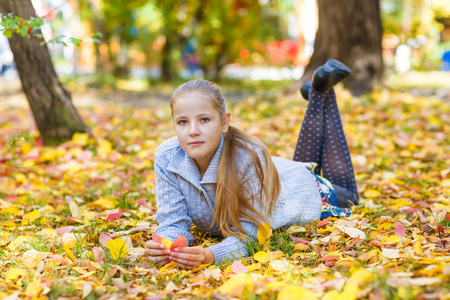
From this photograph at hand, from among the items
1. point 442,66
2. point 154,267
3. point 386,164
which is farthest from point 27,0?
point 442,66

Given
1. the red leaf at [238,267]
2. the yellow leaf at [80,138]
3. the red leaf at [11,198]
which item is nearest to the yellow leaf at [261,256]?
the red leaf at [238,267]

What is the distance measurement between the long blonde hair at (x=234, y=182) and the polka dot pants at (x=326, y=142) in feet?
2.52

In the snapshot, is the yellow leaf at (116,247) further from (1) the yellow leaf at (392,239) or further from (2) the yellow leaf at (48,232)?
(1) the yellow leaf at (392,239)

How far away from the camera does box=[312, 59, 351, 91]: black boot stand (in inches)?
105

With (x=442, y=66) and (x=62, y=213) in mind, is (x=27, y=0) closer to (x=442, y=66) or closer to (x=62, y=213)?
(x=62, y=213)

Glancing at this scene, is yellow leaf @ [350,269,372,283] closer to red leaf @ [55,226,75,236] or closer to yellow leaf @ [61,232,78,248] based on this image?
yellow leaf @ [61,232,78,248]

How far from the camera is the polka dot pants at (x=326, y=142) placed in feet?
8.91

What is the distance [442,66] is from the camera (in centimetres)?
1277

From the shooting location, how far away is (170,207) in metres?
2.04

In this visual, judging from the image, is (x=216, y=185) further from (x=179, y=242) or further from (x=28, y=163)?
(x=28, y=163)

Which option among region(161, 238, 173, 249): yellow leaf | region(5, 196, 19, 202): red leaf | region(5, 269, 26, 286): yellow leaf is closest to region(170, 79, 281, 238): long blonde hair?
region(161, 238, 173, 249): yellow leaf

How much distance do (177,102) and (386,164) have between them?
2189 millimetres

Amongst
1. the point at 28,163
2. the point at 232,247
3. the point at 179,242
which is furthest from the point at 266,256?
the point at 28,163

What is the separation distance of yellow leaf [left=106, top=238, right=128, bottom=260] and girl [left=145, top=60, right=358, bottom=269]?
0.44 ft
